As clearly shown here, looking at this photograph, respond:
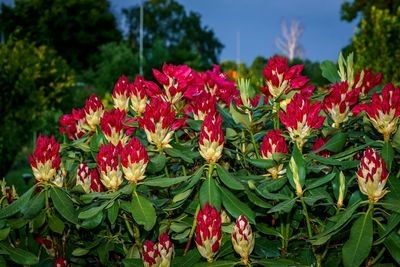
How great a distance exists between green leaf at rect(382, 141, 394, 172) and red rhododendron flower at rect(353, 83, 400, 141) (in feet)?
0.11

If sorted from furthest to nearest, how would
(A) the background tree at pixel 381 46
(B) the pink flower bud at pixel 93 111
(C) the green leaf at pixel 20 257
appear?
(A) the background tree at pixel 381 46
(B) the pink flower bud at pixel 93 111
(C) the green leaf at pixel 20 257

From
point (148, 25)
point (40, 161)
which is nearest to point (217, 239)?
point (40, 161)

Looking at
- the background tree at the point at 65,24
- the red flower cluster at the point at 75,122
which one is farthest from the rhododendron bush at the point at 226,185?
the background tree at the point at 65,24

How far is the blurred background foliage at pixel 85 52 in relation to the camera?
1009 centimetres

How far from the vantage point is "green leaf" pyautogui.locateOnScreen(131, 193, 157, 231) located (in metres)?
Answer: 1.85

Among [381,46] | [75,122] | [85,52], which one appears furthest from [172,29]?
[75,122]

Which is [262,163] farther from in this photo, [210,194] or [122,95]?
[122,95]

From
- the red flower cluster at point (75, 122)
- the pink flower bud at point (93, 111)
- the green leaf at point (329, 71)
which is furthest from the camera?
the red flower cluster at point (75, 122)

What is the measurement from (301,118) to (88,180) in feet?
2.93

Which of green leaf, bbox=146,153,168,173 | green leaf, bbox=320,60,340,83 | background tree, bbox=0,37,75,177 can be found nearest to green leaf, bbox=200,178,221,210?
green leaf, bbox=146,153,168,173

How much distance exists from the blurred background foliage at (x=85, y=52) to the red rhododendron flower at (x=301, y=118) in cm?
222

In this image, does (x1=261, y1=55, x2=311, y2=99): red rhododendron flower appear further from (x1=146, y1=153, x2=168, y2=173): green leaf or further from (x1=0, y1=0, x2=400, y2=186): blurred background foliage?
(x1=0, y1=0, x2=400, y2=186): blurred background foliage

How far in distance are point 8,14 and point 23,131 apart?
35202 millimetres

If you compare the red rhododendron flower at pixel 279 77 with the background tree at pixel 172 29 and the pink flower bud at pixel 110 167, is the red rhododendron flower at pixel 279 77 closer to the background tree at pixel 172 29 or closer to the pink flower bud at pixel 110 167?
the pink flower bud at pixel 110 167
